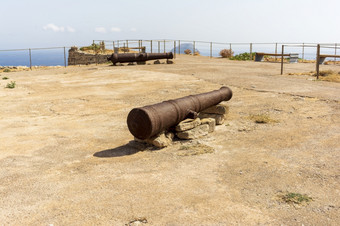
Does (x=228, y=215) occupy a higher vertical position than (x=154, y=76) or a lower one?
lower

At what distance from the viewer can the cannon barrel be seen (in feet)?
20.7

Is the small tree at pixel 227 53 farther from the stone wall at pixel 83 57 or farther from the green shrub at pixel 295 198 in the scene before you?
the green shrub at pixel 295 198

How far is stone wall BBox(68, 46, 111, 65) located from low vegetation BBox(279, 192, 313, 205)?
3128cm

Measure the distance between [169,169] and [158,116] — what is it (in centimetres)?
120

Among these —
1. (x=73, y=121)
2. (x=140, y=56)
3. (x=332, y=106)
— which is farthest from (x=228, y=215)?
(x=140, y=56)

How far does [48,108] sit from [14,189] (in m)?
6.74

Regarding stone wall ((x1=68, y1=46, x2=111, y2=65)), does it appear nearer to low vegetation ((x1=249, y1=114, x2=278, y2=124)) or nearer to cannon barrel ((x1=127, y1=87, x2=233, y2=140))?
low vegetation ((x1=249, y1=114, x2=278, y2=124))

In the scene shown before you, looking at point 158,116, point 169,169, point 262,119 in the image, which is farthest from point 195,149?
point 262,119

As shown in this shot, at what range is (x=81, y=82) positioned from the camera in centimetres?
1744

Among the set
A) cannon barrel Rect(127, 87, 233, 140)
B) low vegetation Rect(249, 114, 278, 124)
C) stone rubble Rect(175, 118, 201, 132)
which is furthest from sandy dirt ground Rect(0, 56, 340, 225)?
cannon barrel Rect(127, 87, 233, 140)

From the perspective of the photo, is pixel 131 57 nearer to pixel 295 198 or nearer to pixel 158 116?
pixel 158 116

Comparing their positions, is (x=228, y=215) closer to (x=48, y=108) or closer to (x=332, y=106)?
(x=332, y=106)

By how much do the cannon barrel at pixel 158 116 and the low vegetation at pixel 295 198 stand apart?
277cm

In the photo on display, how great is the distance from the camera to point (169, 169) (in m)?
5.70
